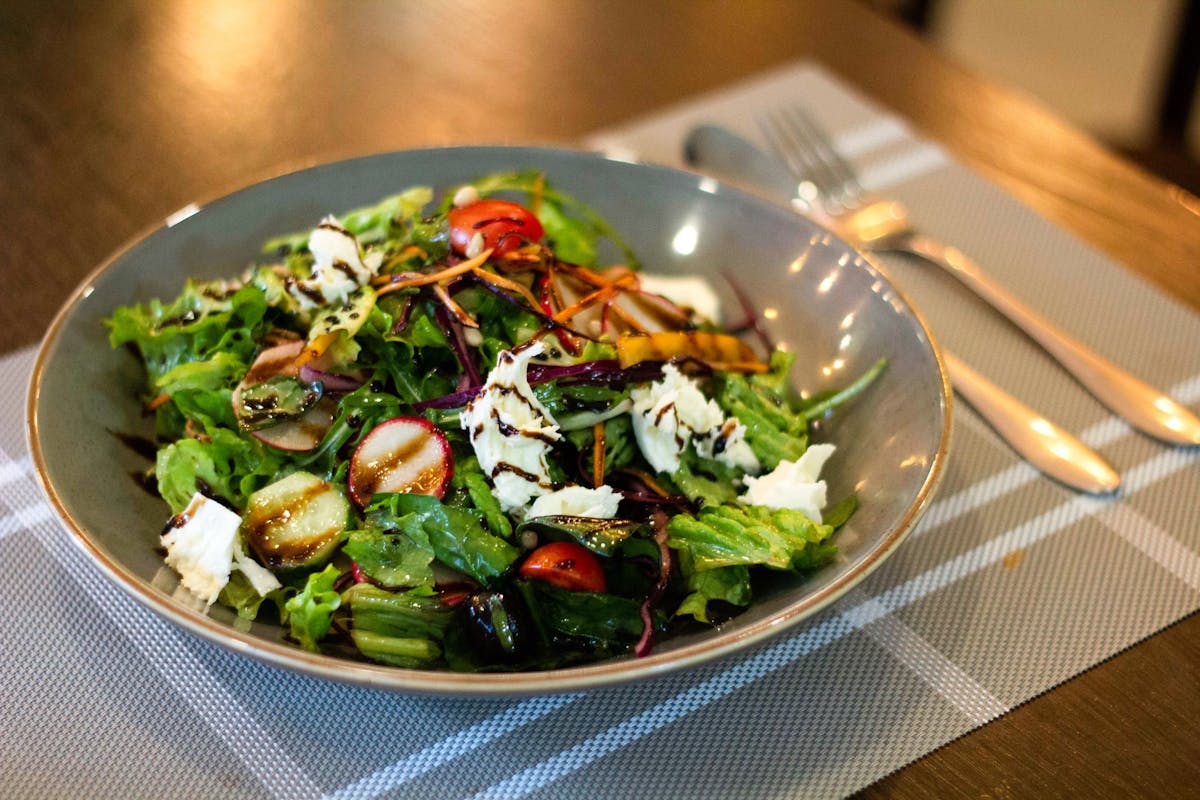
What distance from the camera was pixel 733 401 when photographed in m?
1.59

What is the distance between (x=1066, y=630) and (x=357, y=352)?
109 cm

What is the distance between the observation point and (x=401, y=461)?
1.44 meters

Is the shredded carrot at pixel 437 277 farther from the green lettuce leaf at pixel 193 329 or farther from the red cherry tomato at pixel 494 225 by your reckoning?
the green lettuce leaf at pixel 193 329

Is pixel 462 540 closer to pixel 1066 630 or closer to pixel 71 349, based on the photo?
pixel 71 349

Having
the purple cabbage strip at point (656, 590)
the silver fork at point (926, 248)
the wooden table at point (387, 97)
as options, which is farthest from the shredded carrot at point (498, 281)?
the silver fork at point (926, 248)

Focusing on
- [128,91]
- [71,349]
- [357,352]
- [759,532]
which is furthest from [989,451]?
[128,91]

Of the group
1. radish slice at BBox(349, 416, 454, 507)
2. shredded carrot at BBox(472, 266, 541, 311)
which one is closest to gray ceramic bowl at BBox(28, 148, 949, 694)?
radish slice at BBox(349, 416, 454, 507)

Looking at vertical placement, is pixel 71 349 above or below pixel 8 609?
above

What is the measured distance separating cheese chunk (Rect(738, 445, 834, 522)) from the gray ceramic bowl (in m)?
0.06

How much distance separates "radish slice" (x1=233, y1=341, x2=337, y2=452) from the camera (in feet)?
4.93

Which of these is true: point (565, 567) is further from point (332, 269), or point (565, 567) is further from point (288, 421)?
point (332, 269)

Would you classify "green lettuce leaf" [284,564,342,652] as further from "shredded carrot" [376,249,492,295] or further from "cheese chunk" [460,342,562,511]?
"shredded carrot" [376,249,492,295]

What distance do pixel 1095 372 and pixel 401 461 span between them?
4.02ft

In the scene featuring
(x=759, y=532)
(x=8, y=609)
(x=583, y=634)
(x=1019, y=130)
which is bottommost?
(x=8, y=609)
